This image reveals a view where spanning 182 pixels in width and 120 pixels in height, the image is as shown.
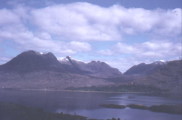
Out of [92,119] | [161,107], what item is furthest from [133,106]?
[92,119]

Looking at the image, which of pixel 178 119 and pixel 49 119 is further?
pixel 178 119

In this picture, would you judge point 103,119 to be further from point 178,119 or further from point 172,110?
point 172,110

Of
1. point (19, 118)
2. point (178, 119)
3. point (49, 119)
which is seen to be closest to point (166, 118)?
point (178, 119)

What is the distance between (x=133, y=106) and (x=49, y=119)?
52554 mm

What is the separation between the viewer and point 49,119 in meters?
62.6

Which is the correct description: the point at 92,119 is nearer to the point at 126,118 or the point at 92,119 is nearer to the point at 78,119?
the point at 78,119

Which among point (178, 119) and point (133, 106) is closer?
point (178, 119)

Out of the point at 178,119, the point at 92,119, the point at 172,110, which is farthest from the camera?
the point at 172,110

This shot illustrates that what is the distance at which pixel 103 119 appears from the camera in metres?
71.9

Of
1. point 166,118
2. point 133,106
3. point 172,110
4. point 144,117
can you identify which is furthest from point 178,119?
point 133,106

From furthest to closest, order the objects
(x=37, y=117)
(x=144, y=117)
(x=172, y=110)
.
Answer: (x=172, y=110) < (x=144, y=117) < (x=37, y=117)

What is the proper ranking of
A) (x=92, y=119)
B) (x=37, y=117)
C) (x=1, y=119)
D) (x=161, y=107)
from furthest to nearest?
(x=161, y=107) → (x=92, y=119) → (x=37, y=117) → (x=1, y=119)

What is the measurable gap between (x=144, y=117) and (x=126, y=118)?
6564mm

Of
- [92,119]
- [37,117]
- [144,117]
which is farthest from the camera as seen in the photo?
[144,117]
